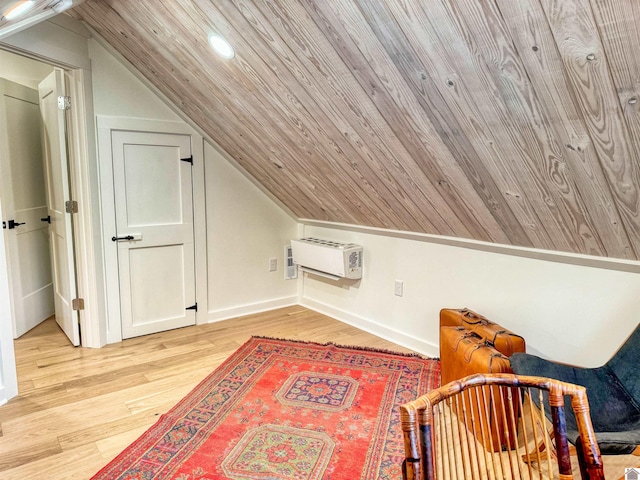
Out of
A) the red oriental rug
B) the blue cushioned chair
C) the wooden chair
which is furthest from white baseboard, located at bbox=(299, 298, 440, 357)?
the wooden chair

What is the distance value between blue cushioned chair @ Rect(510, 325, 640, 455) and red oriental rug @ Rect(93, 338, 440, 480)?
2.47 feet

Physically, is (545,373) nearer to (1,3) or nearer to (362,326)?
(362,326)

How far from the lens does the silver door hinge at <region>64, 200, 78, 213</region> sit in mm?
3174

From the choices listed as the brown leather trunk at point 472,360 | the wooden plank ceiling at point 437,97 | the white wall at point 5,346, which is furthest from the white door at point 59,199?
the brown leather trunk at point 472,360

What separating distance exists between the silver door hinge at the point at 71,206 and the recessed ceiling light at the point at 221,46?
1.69m

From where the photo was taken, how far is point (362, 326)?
3.77 metres

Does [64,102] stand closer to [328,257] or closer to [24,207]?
[24,207]

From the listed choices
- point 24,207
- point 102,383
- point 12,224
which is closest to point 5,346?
point 102,383

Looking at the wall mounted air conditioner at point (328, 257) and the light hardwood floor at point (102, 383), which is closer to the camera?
the light hardwood floor at point (102, 383)

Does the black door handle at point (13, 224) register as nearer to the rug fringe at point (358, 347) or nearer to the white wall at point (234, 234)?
the white wall at point (234, 234)

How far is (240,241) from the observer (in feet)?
13.3

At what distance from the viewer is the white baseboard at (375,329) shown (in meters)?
→ 3.19

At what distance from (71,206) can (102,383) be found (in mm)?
1353

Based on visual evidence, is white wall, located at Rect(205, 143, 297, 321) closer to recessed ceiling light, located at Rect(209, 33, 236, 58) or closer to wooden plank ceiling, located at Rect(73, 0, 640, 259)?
wooden plank ceiling, located at Rect(73, 0, 640, 259)
